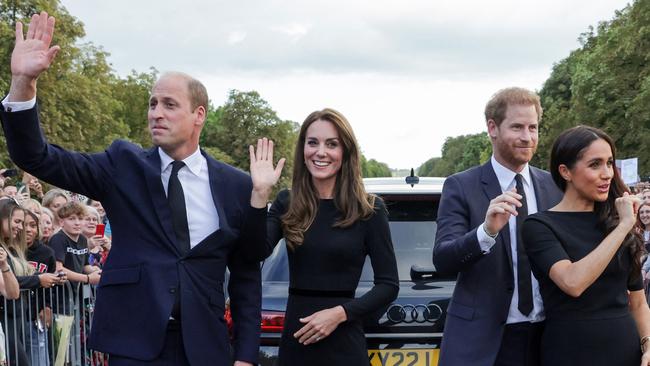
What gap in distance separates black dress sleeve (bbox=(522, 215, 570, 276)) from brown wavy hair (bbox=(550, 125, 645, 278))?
0.81 feet

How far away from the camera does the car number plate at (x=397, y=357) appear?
5363 millimetres

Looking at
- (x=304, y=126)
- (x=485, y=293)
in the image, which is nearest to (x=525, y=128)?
(x=485, y=293)

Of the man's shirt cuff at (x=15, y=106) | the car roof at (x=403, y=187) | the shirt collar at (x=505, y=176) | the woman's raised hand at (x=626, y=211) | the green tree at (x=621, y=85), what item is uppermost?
the green tree at (x=621, y=85)

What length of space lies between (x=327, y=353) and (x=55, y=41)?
42277mm

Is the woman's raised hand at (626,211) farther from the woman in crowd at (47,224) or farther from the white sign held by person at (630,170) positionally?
the white sign held by person at (630,170)

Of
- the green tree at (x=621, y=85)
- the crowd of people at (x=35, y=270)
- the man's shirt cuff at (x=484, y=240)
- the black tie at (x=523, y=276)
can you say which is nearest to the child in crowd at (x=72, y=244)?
the crowd of people at (x=35, y=270)

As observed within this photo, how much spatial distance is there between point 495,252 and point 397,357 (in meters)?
1.17

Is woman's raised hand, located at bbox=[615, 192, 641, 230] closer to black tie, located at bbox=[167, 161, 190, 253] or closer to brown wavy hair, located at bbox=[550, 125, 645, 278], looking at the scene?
brown wavy hair, located at bbox=[550, 125, 645, 278]

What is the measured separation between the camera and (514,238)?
14.9ft

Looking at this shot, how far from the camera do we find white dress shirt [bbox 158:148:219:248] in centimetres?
413

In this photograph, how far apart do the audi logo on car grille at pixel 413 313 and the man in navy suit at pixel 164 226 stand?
1.25 m

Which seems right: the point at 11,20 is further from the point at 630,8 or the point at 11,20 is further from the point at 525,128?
the point at 525,128

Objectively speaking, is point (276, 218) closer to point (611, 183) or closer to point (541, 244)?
point (541, 244)

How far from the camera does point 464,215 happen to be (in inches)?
182
